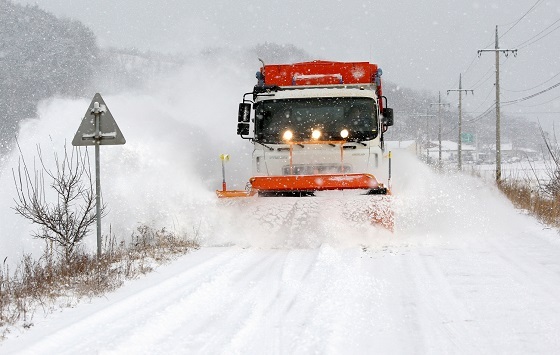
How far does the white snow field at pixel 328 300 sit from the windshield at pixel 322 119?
1747 mm

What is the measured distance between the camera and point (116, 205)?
1291cm

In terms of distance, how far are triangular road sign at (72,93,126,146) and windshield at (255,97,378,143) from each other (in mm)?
3320

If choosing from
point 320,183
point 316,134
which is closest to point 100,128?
point 320,183

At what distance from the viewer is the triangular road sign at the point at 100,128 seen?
7.71 metres

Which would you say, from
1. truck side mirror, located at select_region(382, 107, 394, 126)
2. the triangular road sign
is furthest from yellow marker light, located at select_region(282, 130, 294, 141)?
the triangular road sign

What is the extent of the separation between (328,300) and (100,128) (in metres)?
4.49

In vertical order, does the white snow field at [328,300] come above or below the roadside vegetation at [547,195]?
below

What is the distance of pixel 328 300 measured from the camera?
500cm

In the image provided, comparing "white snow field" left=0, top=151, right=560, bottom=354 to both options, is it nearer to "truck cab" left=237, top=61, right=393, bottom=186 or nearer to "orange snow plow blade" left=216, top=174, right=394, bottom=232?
"orange snow plow blade" left=216, top=174, right=394, bottom=232

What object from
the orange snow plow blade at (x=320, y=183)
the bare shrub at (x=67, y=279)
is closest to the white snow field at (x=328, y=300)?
the bare shrub at (x=67, y=279)

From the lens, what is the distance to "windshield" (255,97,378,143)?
10234 mm

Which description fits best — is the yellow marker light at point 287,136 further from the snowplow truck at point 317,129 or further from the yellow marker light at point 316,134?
the yellow marker light at point 316,134

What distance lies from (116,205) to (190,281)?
24.5 feet

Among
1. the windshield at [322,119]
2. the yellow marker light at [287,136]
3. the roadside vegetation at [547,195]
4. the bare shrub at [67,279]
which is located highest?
the windshield at [322,119]
